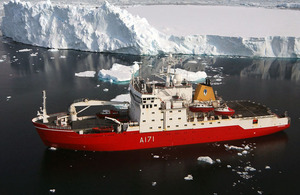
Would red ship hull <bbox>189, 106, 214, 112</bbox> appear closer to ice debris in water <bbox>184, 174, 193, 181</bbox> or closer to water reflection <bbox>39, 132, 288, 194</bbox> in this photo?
water reflection <bbox>39, 132, 288, 194</bbox>

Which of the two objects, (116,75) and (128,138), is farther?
(116,75)

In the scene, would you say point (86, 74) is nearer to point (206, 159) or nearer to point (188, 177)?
point (206, 159)

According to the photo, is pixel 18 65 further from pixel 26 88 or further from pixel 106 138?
pixel 106 138

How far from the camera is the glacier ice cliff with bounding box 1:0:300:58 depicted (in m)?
37.6

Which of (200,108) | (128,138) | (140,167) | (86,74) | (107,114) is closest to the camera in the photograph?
(140,167)

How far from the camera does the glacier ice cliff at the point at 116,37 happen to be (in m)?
37.6

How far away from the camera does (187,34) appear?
40250mm

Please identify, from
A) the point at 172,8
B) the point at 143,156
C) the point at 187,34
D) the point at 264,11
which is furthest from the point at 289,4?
the point at 143,156

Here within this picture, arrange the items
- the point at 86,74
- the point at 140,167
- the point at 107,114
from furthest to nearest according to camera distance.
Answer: the point at 86,74, the point at 107,114, the point at 140,167

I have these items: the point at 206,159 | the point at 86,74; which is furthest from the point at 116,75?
the point at 206,159

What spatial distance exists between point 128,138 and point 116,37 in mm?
24386

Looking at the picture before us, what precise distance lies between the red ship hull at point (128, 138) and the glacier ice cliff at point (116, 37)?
21828 millimetres

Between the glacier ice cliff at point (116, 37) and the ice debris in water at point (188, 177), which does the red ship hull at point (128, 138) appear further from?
the glacier ice cliff at point (116, 37)

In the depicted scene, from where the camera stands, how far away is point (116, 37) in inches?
1507
